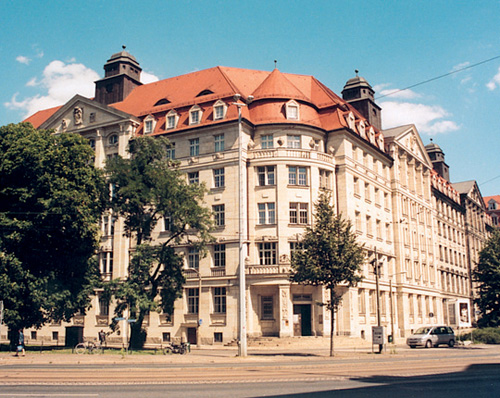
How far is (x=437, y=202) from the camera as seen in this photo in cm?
7819

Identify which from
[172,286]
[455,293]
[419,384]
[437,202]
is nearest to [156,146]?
[172,286]

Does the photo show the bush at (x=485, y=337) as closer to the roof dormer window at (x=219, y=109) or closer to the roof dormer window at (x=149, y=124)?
the roof dormer window at (x=219, y=109)

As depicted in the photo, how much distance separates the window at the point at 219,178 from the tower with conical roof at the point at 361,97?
77.1 ft

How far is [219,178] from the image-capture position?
48.5 m

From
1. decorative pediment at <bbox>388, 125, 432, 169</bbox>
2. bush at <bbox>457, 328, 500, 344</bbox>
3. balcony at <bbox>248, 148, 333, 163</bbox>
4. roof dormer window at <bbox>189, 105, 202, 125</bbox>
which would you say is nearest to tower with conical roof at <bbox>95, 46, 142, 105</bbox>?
roof dormer window at <bbox>189, 105, 202, 125</bbox>

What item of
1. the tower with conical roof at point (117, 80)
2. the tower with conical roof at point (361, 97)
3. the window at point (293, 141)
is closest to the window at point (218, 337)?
the window at point (293, 141)

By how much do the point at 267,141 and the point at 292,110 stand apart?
11.9ft

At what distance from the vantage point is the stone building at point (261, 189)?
45.0 m

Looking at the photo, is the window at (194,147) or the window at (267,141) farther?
the window at (194,147)

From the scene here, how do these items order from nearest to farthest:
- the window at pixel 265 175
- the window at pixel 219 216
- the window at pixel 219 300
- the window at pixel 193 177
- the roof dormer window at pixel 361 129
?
the window at pixel 219 300
the window at pixel 265 175
the window at pixel 219 216
the window at pixel 193 177
the roof dormer window at pixel 361 129

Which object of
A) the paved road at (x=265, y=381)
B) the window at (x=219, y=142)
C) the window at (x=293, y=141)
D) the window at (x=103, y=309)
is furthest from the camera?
the window at (x=103, y=309)

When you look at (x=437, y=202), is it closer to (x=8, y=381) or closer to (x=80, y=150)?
(x=80, y=150)

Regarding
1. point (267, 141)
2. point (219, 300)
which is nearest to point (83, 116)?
point (267, 141)

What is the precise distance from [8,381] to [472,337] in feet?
139
